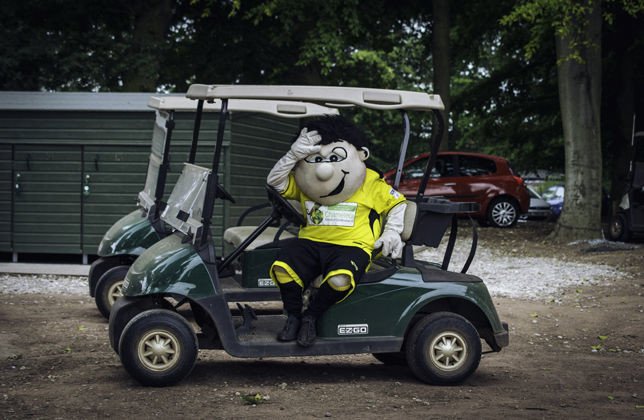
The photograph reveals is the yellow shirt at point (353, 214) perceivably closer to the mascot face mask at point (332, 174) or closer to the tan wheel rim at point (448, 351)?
the mascot face mask at point (332, 174)

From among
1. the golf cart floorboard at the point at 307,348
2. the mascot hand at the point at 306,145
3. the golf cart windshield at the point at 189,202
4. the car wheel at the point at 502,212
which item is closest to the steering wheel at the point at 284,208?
the mascot hand at the point at 306,145

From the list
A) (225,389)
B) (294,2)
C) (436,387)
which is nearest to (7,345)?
(225,389)

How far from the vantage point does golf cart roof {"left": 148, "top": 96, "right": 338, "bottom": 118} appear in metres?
8.80

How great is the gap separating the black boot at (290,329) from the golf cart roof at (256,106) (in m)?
2.60

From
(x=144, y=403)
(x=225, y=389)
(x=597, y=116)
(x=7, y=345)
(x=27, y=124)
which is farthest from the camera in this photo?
(x=597, y=116)

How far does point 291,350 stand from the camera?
6398 millimetres

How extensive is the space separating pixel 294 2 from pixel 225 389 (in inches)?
613

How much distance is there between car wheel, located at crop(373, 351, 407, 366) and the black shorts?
1048 mm

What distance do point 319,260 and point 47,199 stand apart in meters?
7.99

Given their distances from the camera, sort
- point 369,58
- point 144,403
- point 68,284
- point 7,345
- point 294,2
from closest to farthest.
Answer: point 144,403
point 7,345
point 68,284
point 294,2
point 369,58

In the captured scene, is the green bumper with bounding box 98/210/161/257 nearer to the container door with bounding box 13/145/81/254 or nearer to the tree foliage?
the container door with bounding box 13/145/81/254

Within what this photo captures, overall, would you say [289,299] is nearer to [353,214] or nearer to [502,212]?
[353,214]

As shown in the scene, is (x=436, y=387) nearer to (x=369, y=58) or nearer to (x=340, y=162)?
(x=340, y=162)

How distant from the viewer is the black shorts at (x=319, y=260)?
6.39 meters
